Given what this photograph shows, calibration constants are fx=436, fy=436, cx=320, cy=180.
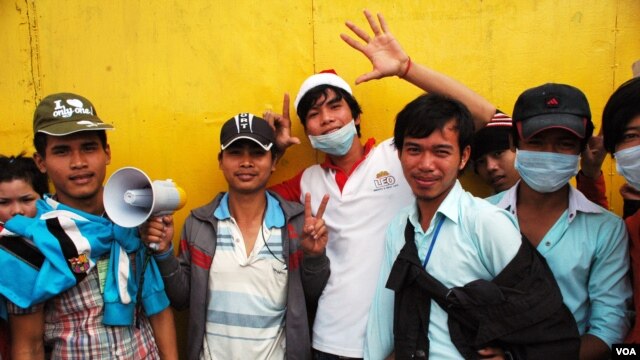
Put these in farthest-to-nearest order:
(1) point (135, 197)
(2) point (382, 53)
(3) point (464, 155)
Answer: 1. (2) point (382, 53)
2. (3) point (464, 155)
3. (1) point (135, 197)

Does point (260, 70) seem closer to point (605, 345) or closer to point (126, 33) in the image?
point (126, 33)

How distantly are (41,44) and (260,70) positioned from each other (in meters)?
1.74

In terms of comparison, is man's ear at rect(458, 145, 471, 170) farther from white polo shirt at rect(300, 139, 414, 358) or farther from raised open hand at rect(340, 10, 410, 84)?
raised open hand at rect(340, 10, 410, 84)

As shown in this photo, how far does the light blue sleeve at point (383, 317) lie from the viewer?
7.17 ft

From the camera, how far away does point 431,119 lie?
82.3 inches

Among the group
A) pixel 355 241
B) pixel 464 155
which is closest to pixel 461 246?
pixel 464 155

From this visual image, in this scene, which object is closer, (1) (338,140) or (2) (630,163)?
(2) (630,163)

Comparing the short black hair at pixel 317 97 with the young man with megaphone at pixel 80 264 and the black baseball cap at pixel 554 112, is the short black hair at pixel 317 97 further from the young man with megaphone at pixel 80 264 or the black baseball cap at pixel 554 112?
the young man with megaphone at pixel 80 264

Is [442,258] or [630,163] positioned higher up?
[630,163]

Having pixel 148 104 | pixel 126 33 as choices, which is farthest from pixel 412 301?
pixel 126 33

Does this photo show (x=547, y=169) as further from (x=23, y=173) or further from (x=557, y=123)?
(x=23, y=173)

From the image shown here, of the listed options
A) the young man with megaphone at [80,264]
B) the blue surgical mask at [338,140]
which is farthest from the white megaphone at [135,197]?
the blue surgical mask at [338,140]

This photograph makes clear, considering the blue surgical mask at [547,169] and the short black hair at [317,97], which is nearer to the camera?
the blue surgical mask at [547,169]

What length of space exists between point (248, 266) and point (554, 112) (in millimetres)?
1808
